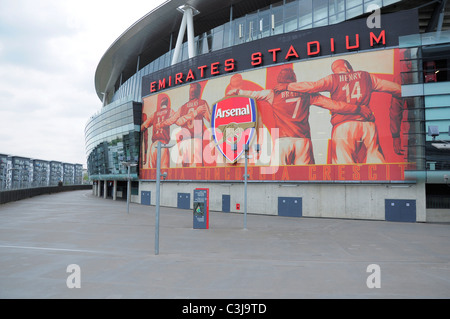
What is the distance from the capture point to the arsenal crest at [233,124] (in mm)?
30234

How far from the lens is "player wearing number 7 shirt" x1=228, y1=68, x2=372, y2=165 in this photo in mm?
27281

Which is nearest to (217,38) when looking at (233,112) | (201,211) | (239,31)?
(239,31)

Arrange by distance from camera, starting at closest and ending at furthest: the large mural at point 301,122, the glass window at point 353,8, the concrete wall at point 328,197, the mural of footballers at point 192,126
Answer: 1. the concrete wall at point 328,197
2. the large mural at point 301,122
3. the glass window at point 353,8
4. the mural of footballers at point 192,126

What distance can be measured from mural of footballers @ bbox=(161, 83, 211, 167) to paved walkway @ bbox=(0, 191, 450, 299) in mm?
17843

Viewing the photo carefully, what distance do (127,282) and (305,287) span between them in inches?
205

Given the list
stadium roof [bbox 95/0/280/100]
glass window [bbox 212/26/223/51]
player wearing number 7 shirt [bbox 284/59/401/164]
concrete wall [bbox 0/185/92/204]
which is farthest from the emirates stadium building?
concrete wall [bbox 0/185/92/204]

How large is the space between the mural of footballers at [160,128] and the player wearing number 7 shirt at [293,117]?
14897 mm

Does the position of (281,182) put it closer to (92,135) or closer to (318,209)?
(318,209)

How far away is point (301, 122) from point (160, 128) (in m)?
19.8

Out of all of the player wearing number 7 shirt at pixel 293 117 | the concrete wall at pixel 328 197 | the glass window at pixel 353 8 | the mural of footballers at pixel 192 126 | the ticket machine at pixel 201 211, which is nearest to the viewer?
the ticket machine at pixel 201 211

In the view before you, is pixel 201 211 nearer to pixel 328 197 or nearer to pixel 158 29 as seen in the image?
pixel 328 197

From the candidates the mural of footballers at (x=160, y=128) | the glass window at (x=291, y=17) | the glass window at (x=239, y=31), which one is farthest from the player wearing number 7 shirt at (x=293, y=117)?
the mural of footballers at (x=160, y=128)

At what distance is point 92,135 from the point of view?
56.9 m

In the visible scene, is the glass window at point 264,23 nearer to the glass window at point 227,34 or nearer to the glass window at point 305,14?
the glass window at point 305,14
